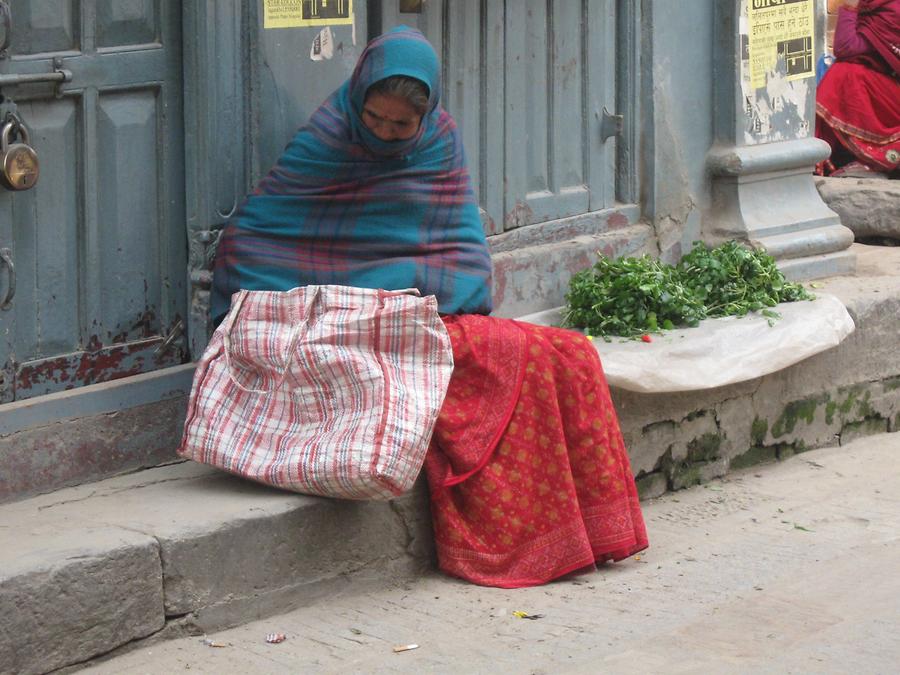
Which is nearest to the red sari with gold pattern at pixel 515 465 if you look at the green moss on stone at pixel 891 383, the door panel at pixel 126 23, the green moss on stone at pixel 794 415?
the door panel at pixel 126 23

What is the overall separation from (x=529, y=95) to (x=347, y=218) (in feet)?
4.24

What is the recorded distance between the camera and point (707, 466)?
17.4ft

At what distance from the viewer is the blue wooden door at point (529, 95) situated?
16.3 feet

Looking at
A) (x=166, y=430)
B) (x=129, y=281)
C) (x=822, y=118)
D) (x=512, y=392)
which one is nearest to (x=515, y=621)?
(x=512, y=392)

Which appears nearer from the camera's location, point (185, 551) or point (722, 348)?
point (185, 551)

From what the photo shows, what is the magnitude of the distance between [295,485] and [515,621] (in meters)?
0.66

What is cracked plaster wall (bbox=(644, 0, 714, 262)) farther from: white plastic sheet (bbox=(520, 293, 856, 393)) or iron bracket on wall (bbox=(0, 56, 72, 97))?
iron bracket on wall (bbox=(0, 56, 72, 97))

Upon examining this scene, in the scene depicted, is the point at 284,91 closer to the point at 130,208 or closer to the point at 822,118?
the point at 130,208

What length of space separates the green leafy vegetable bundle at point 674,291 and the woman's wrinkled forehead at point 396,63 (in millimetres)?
1315

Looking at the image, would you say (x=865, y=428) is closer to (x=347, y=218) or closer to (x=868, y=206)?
(x=868, y=206)

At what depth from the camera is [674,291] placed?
204 inches

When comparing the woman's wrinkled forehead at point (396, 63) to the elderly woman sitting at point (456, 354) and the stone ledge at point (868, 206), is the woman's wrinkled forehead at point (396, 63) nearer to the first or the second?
the elderly woman sitting at point (456, 354)

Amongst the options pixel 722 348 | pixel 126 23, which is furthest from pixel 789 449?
pixel 126 23

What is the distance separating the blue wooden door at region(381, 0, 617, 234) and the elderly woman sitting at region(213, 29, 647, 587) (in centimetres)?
71
